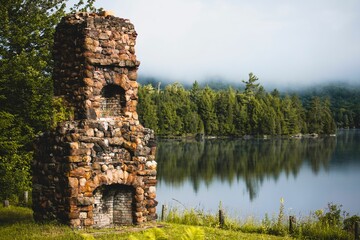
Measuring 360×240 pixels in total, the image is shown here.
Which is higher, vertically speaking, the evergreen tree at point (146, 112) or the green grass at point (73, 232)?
the evergreen tree at point (146, 112)

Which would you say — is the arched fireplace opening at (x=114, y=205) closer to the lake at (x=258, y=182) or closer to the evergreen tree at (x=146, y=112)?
the lake at (x=258, y=182)

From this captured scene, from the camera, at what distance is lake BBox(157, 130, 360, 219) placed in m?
32.6

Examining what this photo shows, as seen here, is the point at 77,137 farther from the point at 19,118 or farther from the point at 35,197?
the point at 19,118

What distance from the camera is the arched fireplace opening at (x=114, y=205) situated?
14.5m

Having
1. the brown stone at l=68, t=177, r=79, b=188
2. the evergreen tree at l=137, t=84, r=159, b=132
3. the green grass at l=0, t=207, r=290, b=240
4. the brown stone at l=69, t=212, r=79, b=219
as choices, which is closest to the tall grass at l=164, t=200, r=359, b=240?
the green grass at l=0, t=207, r=290, b=240

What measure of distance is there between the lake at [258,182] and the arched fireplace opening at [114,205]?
774 cm

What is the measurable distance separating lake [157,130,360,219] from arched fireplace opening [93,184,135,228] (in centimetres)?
774

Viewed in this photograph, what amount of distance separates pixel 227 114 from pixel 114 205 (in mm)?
95035

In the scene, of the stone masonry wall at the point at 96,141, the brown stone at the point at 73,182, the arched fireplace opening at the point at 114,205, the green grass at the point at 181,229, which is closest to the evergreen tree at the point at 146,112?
the green grass at the point at 181,229

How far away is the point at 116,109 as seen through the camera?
15.4 m

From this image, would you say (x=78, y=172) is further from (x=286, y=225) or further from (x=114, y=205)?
(x=286, y=225)

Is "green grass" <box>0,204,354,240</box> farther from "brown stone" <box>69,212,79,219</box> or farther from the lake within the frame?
the lake

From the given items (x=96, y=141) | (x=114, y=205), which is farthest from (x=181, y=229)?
(x=96, y=141)

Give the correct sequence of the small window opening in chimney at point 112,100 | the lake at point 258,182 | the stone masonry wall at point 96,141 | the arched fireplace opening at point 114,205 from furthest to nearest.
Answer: the lake at point 258,182, the small window opening in chimney at point 112,100, the arched fireplace opening at point 114,205, the stone masonry wall at point 96,141
